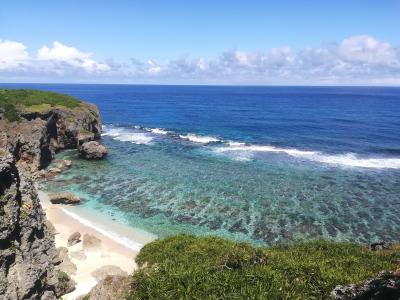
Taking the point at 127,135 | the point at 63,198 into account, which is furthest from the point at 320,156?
the point at 63,198

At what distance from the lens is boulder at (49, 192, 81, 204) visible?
45625 millimetres

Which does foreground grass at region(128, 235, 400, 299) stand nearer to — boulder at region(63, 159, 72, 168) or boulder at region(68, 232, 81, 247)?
boulder at region(68, 232, 81, 247)

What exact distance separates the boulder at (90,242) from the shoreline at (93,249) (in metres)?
0.25

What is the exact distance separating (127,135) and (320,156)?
46.9 metres

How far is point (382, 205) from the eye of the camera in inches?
1837

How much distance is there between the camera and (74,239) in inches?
1417

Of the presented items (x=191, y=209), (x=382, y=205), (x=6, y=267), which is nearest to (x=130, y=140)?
(x=191, y=209)

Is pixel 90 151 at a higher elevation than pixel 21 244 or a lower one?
lower

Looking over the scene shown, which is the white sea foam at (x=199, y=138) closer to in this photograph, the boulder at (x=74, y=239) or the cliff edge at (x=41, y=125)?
the cliff edge at (x=41, y=125)

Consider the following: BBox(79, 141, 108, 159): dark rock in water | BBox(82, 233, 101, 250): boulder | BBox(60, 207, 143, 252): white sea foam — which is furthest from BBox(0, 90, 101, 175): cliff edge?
BBox(82, 233, 101, 250): boulder

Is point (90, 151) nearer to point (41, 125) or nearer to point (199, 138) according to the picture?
point (41, 125)

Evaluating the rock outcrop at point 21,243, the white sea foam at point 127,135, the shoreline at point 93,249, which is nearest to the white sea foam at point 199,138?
the white sea foam at point 127,135

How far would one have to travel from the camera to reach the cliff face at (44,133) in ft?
187

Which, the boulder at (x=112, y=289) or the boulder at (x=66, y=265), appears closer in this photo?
the boulder at (x=112, y=289)
